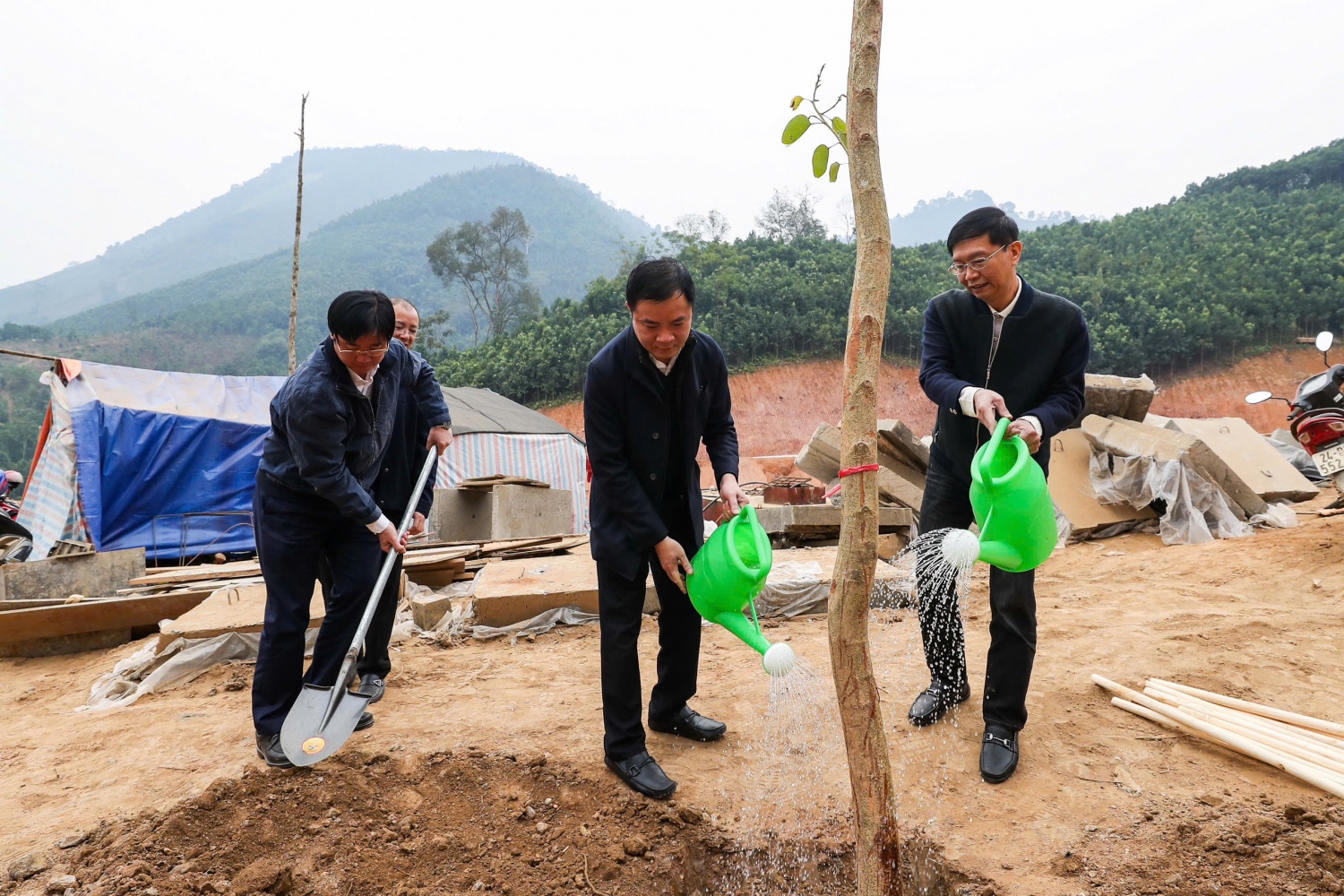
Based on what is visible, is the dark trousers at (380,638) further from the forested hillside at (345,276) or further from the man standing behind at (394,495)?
the forested hillside at (345,276)

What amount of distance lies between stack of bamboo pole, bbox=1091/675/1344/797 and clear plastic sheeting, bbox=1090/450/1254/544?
13.7ft

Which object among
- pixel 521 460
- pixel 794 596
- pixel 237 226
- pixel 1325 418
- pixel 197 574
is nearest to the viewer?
pixel 794 596

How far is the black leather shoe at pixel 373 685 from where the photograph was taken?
3.52 metres

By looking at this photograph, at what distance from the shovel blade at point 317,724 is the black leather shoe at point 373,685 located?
619mm

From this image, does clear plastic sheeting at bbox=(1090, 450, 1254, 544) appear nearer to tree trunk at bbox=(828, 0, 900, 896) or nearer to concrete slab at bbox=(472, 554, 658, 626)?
concrete slab at bbox=(472, 554, 658, 626)

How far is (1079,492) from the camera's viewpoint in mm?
7145

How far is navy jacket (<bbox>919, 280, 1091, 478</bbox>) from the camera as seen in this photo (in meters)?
2.55

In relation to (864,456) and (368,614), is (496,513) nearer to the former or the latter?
(368,614)

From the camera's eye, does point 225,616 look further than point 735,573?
Yes

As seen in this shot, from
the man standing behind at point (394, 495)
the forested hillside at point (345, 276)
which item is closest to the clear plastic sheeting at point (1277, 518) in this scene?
the man standing behind at point (394, 495)

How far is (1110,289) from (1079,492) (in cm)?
1887

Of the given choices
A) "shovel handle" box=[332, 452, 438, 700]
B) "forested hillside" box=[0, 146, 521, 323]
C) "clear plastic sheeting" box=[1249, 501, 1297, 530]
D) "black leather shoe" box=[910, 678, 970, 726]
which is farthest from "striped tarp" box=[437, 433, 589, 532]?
"forested hillside" box=[0, 146, 521, 323]

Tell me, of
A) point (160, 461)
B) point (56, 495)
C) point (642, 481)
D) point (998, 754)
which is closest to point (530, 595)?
point (642, 481)

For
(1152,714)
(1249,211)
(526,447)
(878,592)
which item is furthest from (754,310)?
(1152,714)
